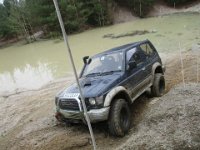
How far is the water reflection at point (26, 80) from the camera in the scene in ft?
48.9

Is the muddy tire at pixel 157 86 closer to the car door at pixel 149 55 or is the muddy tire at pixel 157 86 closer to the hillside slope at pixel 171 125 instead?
the car door at pixel 149 55

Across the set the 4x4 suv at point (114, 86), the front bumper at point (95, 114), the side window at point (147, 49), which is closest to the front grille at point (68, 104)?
the 4x4 suv at point (114, 86)

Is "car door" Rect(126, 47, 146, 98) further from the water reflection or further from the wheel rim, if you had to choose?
the water reflection

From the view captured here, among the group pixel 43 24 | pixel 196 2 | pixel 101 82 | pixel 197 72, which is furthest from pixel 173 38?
pixel 196 2

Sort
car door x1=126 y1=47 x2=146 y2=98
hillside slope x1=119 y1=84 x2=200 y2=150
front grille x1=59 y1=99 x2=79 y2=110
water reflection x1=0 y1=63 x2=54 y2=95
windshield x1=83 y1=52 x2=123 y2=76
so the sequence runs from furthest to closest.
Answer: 1. water reflection x1=0 y1=63 x2=54 y2=95
2. windshield x1=83 y1=52 x2=123 y2=76
3. car door x1=126 y1=47 x2=146 y2=98
4. front grille x1=59 y1=99 x2=79 y2=110
5. hillside slope x1=119 y1=84 x2=200 y2=150

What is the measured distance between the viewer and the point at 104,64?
764 cm

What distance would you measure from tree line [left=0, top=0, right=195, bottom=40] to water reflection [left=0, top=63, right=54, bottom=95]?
670 inches

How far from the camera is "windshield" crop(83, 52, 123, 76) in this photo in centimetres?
739

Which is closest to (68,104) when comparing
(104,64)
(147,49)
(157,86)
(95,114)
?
Result: (95,114)

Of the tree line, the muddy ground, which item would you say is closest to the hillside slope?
the muddy ground

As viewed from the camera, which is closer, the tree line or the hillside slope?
the hillside slope

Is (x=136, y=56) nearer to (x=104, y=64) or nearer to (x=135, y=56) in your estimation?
(x=135, y=56)

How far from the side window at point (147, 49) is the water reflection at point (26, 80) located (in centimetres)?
712

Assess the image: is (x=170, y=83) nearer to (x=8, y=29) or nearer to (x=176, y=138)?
(x=176, y=138)
